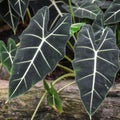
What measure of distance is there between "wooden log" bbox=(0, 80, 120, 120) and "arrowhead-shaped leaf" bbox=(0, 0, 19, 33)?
1.51 feet

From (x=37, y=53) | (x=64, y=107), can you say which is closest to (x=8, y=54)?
(x=37, y=53)

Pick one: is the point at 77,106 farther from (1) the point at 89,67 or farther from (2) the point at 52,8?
(2) the point at 52,8

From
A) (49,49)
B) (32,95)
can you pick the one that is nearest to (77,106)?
(32,95)

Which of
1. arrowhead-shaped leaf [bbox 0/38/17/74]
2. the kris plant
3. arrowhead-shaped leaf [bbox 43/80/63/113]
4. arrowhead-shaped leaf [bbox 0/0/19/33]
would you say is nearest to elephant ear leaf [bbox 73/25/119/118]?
the kris plant

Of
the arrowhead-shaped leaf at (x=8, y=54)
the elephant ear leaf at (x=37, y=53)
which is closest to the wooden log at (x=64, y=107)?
the arrowhead-shaped leaf at (x=8, y=54)

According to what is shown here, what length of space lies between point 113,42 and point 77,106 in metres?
0.45

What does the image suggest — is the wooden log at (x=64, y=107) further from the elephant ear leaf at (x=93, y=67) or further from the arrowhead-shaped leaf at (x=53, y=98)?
the elephant ear leaf at (x=93, y=67)

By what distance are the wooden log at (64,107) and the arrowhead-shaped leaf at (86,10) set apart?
0.45 metres

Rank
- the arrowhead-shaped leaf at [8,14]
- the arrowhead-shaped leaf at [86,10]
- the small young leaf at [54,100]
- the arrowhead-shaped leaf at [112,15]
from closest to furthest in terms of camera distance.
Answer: the small young leaf at [54,100] < the arrowhead-shaped leaf at [112,15] < the arrowhead-shaped leaf at [86,10] < the arrowhead-shaped leaf at [8,14]

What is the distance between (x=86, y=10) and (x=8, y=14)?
1.72 feet

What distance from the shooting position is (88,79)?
161 centimetres

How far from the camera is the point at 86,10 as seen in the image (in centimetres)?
226

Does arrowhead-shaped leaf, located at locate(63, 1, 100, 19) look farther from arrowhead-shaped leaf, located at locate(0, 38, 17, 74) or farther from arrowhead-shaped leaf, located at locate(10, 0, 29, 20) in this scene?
arrowhead-shaped leaf, located at locate(0, 38, 17, 74)

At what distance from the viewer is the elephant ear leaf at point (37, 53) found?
1.66 metres
